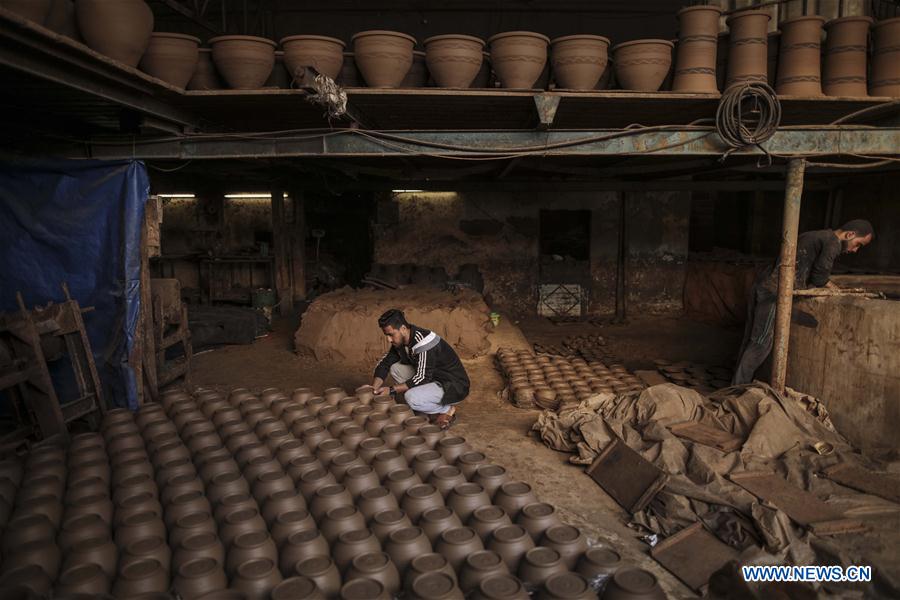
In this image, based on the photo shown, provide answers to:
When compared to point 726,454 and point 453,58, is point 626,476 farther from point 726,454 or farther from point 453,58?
point 453,58

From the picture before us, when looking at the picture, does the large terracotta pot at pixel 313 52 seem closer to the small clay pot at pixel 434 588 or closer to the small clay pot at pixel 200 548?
the small clay pot at pixel 200 548

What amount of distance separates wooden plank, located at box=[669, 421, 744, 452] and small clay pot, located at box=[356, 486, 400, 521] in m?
2.80

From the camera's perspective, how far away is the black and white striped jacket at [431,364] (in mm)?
5402

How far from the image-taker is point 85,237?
486 cm


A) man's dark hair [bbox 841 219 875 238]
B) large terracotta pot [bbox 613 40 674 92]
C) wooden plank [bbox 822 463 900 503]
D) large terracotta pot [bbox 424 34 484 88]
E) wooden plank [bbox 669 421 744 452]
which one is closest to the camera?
wooden plank [bbox 822 463 900 503]

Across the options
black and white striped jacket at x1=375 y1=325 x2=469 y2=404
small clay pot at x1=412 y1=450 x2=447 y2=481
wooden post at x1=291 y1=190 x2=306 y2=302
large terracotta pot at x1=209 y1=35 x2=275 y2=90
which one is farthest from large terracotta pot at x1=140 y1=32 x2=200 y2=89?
wooden post at x1=291 y1=190 x2=306 y2=302

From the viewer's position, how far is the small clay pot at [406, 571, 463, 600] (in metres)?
2.29

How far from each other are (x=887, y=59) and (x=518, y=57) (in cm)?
335

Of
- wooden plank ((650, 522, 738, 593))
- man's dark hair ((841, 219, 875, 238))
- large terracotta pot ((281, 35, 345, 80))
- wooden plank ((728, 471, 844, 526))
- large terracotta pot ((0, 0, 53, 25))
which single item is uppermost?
large terracotta pot ((281, 35, 345, 80))

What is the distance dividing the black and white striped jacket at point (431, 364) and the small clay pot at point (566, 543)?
2699 mm

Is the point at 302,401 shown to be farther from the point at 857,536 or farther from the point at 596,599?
the point at 857,536

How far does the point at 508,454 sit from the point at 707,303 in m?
7.50

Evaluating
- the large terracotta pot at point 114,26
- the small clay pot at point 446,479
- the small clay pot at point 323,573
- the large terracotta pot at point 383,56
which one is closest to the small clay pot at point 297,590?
the small clay pot at point 323,573

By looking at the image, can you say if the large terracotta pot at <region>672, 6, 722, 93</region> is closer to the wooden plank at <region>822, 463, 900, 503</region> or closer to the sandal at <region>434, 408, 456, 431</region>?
the wooden plank at <region>822, 463, 900, 503</region>
